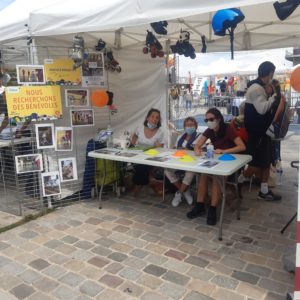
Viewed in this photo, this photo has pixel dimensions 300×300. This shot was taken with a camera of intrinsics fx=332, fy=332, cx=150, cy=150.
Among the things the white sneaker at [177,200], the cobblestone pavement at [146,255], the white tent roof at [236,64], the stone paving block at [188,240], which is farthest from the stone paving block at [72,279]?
the white tent roof at [236,64]

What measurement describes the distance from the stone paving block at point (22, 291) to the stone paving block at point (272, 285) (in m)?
1.69

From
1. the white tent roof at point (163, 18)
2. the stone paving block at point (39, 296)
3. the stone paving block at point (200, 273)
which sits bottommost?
the stone paving block at point (200, 273)

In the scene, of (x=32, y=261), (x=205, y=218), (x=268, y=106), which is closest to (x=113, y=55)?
(x=268, y=106)

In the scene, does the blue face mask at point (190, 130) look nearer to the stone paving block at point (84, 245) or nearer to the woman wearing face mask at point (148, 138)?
the woman wearing face mask at point (148, 138)

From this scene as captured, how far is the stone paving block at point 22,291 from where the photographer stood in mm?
2395

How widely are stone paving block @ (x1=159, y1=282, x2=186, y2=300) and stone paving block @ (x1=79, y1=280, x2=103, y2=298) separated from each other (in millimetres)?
458

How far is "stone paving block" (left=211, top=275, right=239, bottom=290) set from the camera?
2432mm

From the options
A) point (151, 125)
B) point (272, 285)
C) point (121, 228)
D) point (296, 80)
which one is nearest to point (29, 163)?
point (121, 228)

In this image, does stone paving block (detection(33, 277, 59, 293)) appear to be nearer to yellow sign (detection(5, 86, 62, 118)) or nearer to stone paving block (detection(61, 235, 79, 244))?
stone paving block (detection(61, 235, 79, 244))

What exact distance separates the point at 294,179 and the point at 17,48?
167 inches

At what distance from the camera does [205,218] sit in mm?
3676

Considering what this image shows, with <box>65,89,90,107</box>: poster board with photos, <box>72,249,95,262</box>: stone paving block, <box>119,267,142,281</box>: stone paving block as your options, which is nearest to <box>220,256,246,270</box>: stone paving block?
<box>119,267,142,281</box>: stone paving block

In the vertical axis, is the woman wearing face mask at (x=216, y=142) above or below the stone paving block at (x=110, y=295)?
above

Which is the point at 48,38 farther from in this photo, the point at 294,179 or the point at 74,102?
the point at 294,179
